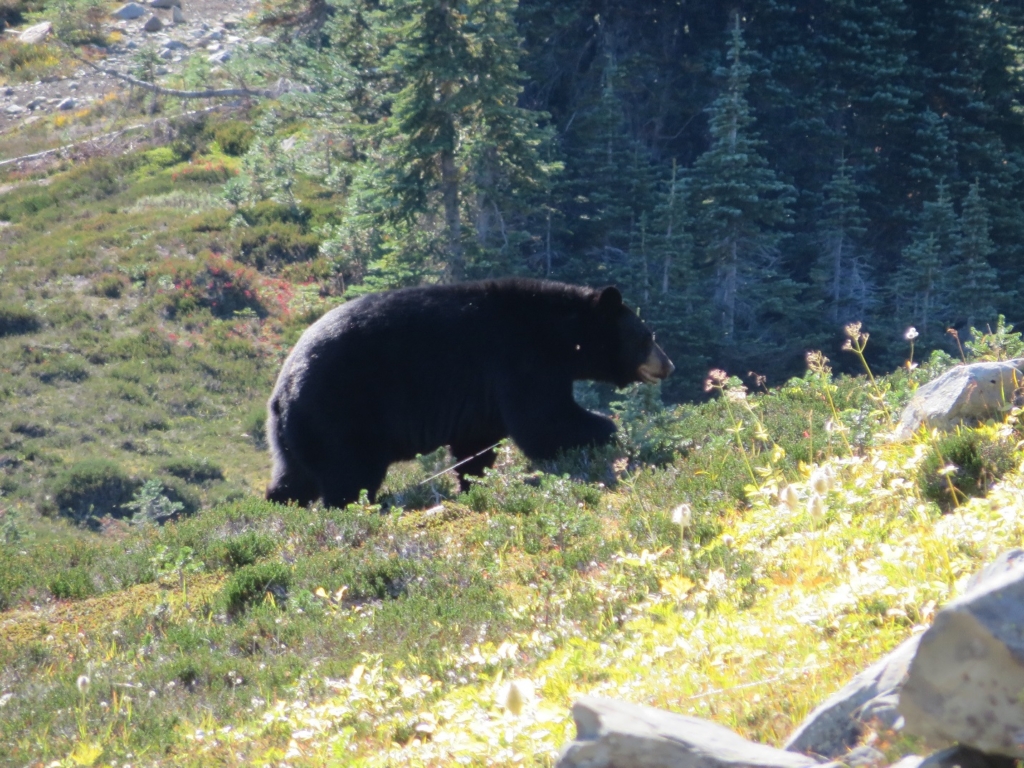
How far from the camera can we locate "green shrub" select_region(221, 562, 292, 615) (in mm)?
6145

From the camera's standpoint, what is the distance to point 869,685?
2916 millimetres

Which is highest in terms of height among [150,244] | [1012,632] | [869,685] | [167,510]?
[1012,632]

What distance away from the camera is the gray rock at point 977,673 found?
2.50m

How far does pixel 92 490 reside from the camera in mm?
20125

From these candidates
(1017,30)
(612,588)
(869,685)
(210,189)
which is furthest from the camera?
(210,189)

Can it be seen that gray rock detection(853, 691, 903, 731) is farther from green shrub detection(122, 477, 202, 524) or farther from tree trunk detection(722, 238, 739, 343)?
tree trunk detection(722, 238, 739, 343)

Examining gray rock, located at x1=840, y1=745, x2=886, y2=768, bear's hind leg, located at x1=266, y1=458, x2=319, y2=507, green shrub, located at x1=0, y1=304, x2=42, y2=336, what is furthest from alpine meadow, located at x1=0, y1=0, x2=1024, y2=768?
bear's hind leg, located at x1=266, y1=458, x2=319, y2=507

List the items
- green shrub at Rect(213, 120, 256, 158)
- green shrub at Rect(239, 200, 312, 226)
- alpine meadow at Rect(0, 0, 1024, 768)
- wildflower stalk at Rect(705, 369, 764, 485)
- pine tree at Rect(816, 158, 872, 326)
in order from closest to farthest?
alpine meadow at Rect(0, 0, 1024, 768)
wildflower stalk at Rect(705, 369, 764, 485)
pine tree at Rect(816, 158, 872, 326)
green shrub at Rect(239, 200, 312, 226)
green shrub at Rect(213, 120, 256, 158)

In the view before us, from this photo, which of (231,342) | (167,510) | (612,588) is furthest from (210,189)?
(612,588)

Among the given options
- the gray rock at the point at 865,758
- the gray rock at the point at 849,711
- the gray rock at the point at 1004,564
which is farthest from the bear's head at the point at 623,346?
the gray rock at the point at 865,758

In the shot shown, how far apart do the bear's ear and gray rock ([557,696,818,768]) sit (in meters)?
7.11

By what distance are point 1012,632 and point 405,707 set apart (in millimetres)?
2395

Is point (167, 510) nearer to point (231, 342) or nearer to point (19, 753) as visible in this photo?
point (231, 342)

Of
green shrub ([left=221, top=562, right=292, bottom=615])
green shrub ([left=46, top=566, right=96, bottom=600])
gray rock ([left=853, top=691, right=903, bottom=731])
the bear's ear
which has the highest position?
gray rock ([left=853, top=691, right=903, bottom=731])
